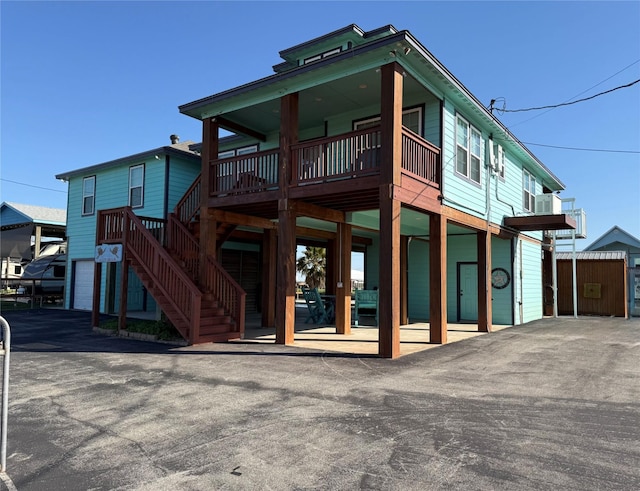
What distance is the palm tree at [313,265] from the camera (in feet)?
112

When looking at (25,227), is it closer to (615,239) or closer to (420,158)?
(420,158)

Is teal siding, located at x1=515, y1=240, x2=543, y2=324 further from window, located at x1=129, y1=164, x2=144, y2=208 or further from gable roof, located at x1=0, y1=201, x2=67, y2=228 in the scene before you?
gable roof, located at x1=0, y1=201, x2=67, y2=228

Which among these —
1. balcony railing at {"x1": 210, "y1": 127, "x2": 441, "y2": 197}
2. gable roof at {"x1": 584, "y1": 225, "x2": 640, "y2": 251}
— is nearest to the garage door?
balcony railing at {"x1": 210, "y1": 127, "x2": 441, "y2": 197}

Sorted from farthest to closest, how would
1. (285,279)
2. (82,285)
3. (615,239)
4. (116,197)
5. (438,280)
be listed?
(615,239) < (82,285) < (116,197) < (438,280) < (285,279)

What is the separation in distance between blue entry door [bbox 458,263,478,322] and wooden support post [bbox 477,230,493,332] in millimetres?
2705

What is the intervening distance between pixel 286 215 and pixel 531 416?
6474 millimetres

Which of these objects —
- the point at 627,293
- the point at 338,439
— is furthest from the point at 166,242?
the point at 627,293

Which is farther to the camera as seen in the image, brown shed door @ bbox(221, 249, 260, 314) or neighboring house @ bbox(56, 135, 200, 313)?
brown shed door @ bbox(221, 249, 260, 314)

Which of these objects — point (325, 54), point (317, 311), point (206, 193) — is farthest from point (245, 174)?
point (317, 311)

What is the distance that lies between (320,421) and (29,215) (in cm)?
2482

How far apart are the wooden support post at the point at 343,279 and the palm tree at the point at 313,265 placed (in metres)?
21.6

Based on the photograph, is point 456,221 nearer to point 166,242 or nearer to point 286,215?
point 286,215

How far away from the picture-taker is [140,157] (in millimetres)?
16641

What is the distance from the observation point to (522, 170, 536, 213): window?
56.1 feet
